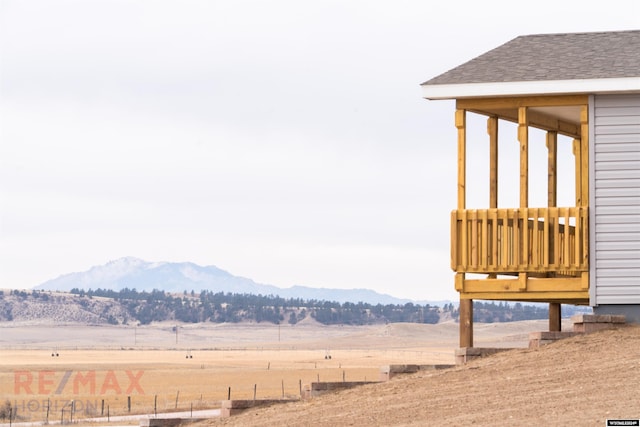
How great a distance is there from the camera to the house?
65.6ft

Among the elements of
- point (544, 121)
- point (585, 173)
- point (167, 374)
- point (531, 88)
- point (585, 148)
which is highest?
point (531, 88)

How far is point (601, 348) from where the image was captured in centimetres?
1823

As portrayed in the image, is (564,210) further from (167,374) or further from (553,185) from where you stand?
(167,374)

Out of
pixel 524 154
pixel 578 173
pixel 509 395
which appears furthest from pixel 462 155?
pixel 509 395

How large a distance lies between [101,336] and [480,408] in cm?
17852

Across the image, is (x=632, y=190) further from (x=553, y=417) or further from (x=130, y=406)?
(x=130, y=406)

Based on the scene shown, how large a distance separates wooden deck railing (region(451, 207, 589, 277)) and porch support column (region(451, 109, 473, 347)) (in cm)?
21

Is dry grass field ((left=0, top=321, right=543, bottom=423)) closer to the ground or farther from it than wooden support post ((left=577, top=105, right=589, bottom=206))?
closer to the ground

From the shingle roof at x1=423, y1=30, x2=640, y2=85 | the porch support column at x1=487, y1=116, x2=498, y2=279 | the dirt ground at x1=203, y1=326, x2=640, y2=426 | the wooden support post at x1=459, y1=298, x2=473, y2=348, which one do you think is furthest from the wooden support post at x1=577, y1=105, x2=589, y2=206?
the wooden support post at x1=459, y1=298, x2=473, y2=348

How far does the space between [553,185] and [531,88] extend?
3.69 meters

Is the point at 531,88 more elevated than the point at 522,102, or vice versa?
the point at 531,88

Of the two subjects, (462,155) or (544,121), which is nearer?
(462,155)

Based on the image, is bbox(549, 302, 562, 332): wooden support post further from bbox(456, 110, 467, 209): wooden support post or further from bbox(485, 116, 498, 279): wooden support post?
bbox(456, 110, 467, 209): wooden support post

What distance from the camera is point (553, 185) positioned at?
23344mm
